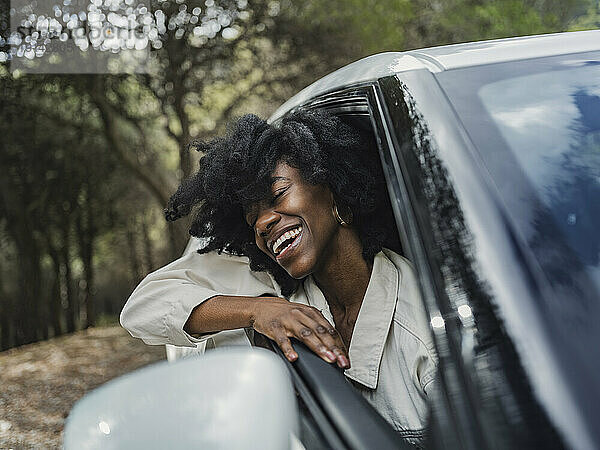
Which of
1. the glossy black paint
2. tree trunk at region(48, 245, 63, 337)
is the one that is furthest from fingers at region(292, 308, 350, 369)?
tree trunk at region(48, 245, 63, 337)

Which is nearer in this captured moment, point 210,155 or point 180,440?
point 180,440

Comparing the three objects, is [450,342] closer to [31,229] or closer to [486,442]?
[486,442]

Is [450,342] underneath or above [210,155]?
underneath

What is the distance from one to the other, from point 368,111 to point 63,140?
6833mm

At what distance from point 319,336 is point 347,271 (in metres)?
0.42

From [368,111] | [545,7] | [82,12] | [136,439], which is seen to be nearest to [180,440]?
[136,439]

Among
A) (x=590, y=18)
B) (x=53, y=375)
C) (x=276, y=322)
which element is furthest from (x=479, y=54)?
(x=590, y=18)

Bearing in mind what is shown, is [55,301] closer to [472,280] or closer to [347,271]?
[347,271]

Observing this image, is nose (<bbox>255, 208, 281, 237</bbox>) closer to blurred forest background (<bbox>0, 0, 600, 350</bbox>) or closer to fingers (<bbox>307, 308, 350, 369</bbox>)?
fingers (<bbox>307, 308, 350, 369</bbox>)

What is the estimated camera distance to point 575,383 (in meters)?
0.74

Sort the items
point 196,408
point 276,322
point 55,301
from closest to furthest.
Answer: point 196,408 → point 276,322 → point 55,301

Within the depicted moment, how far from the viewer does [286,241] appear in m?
1.64

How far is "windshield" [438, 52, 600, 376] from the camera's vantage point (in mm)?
841

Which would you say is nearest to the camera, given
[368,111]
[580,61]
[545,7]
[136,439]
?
[136,439]
